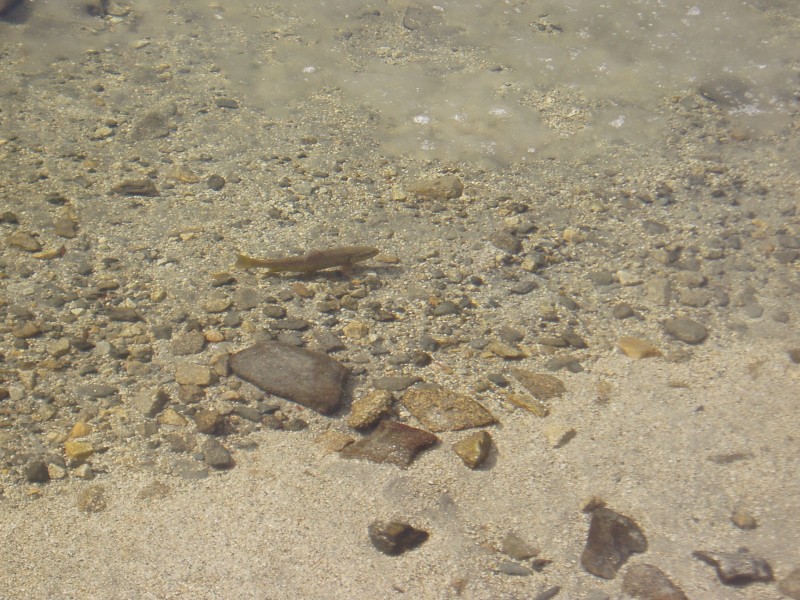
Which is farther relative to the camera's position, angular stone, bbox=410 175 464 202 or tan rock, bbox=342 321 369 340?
angular stone, bbox=410 175 464 202

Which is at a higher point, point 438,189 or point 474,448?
point 438,189

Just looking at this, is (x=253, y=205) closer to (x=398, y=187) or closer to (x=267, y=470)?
(x=398, y=187)

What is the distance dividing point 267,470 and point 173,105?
9.69 ft

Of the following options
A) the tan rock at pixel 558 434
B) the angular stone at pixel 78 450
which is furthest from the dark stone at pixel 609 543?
the angular stone at pixel 78 450

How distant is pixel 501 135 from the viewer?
488cm

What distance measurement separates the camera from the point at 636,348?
3576mm

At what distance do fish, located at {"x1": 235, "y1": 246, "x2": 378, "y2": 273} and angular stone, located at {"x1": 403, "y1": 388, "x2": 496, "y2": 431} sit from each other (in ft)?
2.87

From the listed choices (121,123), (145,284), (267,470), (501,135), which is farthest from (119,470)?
(501,135)

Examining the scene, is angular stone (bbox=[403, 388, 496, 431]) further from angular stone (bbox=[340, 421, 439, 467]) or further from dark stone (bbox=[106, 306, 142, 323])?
dark stone (bbox=[106, 306, 142, 323])

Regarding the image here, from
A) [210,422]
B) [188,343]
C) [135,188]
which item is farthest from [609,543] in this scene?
[135,188]

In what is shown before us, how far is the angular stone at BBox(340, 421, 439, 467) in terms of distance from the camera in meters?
3.03

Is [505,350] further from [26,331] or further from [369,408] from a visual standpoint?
[26,331]

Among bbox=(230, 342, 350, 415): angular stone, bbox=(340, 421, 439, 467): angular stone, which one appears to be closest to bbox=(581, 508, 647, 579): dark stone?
bbox=(340, 421, 439, 467): angular stone

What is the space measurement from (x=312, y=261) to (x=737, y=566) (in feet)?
7.55
